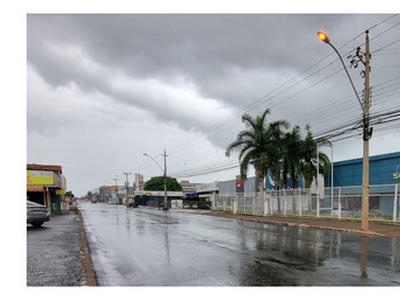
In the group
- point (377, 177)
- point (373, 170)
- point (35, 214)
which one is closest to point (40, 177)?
point (35, 214)

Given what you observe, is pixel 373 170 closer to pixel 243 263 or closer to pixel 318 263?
pixel 318 263

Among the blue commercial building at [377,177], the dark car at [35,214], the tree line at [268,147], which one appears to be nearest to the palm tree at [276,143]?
the tree line at [268,147]

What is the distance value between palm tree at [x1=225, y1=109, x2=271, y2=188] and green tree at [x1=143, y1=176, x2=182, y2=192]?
71.4 m

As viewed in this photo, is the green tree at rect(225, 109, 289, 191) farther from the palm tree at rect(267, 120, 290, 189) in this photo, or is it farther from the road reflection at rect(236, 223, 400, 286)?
the road reflection at rect(236, 223, 400, 286)

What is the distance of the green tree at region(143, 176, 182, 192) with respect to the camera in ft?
339

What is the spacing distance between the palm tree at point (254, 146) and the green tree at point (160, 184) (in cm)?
7139

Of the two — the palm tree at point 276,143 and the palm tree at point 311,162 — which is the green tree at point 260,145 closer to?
the palm tree at point 276,143

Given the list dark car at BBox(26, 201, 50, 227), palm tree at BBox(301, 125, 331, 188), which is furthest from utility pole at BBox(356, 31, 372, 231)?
palm tree at BBox(301, 125, 331, 188)

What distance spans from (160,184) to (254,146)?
77729 mm

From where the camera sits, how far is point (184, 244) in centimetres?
1206

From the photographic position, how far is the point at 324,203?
1017 inches

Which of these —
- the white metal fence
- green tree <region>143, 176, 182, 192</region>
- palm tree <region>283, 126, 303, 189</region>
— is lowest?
green tree <region>143, 176, 182, 192</region>

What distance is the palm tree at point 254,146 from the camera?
105 feet

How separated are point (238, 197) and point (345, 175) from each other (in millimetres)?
10944
